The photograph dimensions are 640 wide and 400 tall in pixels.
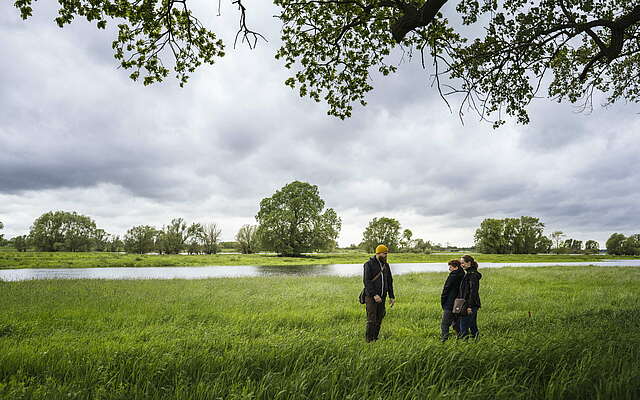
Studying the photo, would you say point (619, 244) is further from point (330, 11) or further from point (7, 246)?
point (7, 246)

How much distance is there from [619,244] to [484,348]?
18740cm

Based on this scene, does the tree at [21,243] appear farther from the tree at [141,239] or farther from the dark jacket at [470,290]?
the dark jacket at [470,290]

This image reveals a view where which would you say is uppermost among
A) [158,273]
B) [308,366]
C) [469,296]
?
[469,296]

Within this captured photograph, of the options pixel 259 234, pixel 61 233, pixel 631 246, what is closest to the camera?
pixel 259 234

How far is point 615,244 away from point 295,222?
155 meters

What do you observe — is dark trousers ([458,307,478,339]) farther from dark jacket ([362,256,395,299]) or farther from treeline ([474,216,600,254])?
treeline ([474,216,600,254])

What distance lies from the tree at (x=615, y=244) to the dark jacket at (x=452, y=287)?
602ft

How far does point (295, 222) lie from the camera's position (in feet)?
231

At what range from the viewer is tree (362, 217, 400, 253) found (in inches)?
4820

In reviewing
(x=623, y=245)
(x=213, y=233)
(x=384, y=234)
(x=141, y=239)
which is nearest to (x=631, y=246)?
(x=623, y=245)

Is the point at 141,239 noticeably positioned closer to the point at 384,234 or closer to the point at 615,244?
the point at 384,234

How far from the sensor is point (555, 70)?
39.2 feet

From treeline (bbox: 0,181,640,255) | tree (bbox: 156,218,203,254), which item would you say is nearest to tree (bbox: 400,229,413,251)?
treeline (bbox: 0,181,640,255)

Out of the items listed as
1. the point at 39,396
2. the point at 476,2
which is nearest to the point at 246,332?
the point at 39,396
